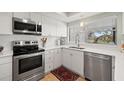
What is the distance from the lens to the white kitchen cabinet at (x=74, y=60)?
2439 mm

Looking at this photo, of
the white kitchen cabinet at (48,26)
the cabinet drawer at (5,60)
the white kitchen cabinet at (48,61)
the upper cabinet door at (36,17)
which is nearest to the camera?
the cabinet drawer at (5,60)

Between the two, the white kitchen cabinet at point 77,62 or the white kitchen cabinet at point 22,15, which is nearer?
the white kitchen cabinet at point 22,15

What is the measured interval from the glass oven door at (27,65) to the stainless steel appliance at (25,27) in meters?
0.64

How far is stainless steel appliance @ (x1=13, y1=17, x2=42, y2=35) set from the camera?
1.96 metres

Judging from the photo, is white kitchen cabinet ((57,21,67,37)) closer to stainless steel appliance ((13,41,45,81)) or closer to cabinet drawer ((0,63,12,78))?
stainless steel appliance ((13,41,45,81))

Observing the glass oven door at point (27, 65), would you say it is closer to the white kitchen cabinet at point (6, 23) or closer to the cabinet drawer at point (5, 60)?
the cabinet drawer at point (5, 60)

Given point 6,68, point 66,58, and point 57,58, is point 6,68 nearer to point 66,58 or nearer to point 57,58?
point 57,58

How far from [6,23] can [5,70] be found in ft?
3.30

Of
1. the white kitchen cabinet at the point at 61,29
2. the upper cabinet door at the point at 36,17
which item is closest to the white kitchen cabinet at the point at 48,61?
the upper cabinet door at the point at 36,17

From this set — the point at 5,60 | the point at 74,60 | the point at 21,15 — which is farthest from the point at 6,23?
the point at 74,60

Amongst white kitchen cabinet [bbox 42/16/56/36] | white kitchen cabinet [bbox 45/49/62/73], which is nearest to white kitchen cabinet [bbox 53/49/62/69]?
white kitchen cabinet [bbox 45/49/62/73]

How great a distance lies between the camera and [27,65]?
6.44 feet

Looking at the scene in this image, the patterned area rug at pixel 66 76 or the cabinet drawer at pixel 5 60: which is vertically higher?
the cabinet drawer at pixel 5 60
